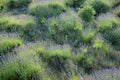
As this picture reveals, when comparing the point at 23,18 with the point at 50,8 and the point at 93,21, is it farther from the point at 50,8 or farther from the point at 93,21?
the point at 93,21

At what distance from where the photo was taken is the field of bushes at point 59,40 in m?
6.27

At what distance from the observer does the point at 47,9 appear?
9.50 metres

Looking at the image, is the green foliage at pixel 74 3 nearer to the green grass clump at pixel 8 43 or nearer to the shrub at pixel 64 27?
the shrub at pixel 64 27

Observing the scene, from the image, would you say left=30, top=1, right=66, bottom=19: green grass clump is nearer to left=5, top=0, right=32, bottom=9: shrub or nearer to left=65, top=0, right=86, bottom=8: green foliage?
left=65, top=0, right=86, bottom=8: green foliage

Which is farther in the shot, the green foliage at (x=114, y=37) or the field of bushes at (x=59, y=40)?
the green foliage at (x=114, y=37)

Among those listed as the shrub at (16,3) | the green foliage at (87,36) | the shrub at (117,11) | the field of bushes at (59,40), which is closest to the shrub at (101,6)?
the field of bushes at (59,40)

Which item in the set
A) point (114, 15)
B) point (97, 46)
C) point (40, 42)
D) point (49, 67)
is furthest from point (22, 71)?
point (114, 15)

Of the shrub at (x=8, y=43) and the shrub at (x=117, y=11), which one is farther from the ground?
the shrub at (x=117, y=11)

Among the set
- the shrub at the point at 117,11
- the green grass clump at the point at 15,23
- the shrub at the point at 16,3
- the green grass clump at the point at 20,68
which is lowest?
the green grass clump at the point at 20,68

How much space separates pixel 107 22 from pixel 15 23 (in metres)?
3.09

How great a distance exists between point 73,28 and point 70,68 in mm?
2042

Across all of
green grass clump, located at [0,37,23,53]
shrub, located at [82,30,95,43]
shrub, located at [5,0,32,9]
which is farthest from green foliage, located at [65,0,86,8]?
green grass clump, located at [0,37,23,53]

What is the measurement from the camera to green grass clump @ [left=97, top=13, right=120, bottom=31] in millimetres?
8617

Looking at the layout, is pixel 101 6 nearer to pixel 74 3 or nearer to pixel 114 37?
pixel 74 3
